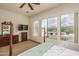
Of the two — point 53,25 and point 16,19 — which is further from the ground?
point 16,19

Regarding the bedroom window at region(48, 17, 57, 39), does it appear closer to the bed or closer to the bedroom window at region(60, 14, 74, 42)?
the bedroom window at region(60, 14, 74, 42)

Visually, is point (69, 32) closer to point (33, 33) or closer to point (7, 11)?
point (33, 33)

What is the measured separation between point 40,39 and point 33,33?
25cm

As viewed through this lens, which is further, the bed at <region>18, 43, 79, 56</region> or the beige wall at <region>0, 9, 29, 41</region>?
the beige wall at <region>0, 9, 29, 41</region>

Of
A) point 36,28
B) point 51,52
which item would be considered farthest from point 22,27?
point 51,52

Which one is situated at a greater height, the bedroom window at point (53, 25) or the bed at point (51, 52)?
the bedroom window at point (53, 25)

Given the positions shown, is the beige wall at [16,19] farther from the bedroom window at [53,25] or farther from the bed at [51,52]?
the bed at [51,52]

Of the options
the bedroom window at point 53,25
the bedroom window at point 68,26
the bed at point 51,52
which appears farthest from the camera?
the bedroom window at point 53,25

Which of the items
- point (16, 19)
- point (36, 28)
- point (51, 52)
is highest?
point (16, 19)

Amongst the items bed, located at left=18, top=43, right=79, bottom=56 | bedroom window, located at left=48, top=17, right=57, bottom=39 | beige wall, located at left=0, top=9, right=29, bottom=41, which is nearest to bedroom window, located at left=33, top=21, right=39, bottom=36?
beige wall, located at left=0, top=9, right=29, bottom=41

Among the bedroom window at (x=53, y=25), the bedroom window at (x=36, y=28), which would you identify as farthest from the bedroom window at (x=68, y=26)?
the bedroom window at (x=36, y=28)

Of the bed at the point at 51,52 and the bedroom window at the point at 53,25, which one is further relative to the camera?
the bedroom window at the point at 53,25

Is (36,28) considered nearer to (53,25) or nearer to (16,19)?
(53,25)

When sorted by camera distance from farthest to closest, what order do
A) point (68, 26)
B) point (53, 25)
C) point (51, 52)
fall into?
point (53, 25) < point (68, 26) < point (51, 52)
